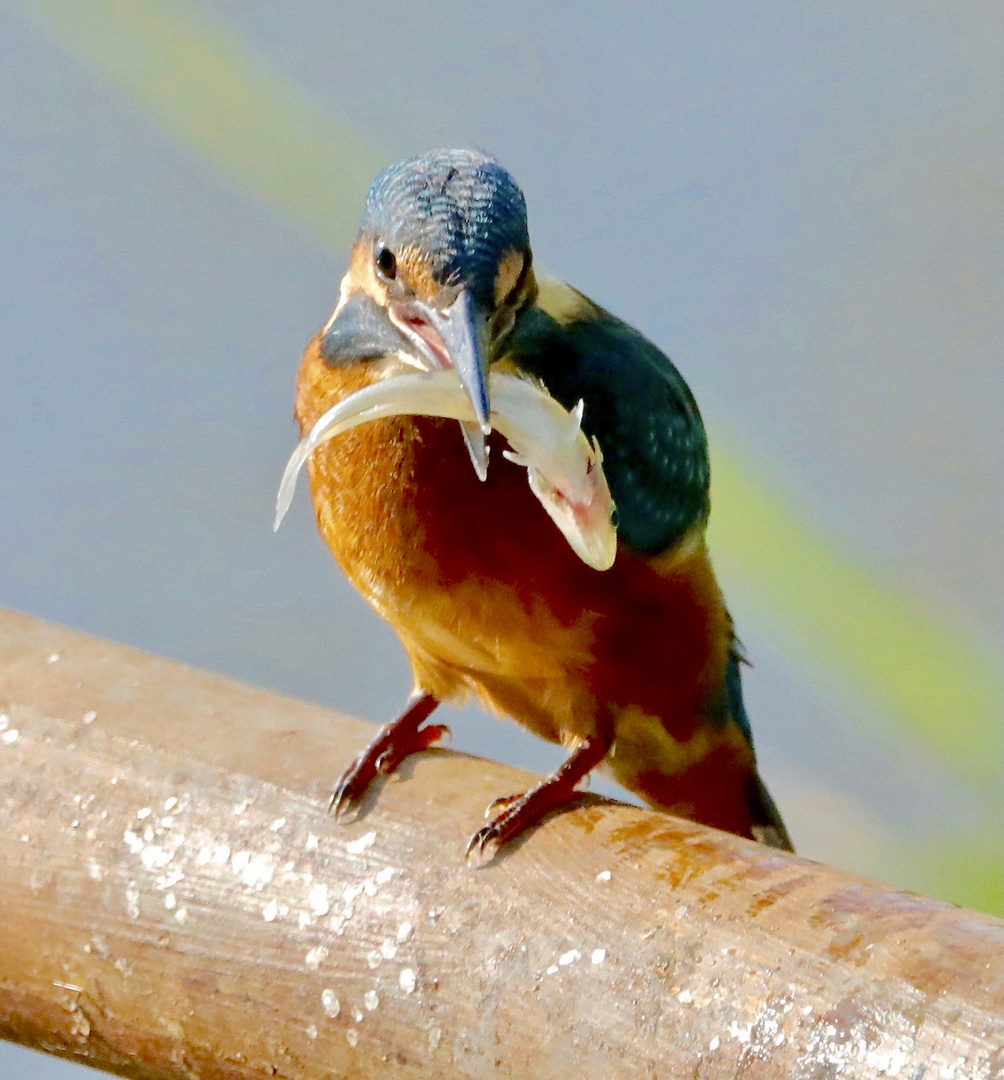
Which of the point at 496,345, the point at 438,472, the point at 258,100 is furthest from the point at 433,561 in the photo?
the point at 258,100

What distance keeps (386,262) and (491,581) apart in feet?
0.84

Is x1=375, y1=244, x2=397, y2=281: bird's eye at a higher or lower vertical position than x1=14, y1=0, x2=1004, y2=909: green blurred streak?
higher

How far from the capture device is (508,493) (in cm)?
113

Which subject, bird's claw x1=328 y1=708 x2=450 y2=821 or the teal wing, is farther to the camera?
the teal wing

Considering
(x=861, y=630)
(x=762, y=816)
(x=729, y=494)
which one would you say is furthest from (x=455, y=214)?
(x=861, y=630)

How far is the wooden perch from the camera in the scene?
769 millimetres

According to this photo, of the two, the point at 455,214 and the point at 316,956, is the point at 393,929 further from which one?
the point at 455,214

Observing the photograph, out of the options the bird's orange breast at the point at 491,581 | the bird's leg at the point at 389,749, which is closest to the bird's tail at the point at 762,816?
the bird's orange breast at the point at 491,581

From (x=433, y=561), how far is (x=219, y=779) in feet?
0.83

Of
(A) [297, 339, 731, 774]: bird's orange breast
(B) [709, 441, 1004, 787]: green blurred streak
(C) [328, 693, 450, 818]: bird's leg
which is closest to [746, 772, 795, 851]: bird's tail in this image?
(A) [297, 339, 731, 774]: bird's orange breast

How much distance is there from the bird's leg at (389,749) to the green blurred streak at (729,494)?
0.85 metres

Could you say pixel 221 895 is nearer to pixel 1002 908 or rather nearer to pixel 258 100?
pixel 258 100

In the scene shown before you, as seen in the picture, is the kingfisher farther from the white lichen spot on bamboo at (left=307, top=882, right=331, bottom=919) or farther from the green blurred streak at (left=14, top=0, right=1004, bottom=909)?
the green blurred streak at (left=14, top=0, right=1004, bottom=909)

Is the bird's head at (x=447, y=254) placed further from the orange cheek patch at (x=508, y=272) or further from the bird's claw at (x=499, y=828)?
the bird's claw at (x=499, y=828)
